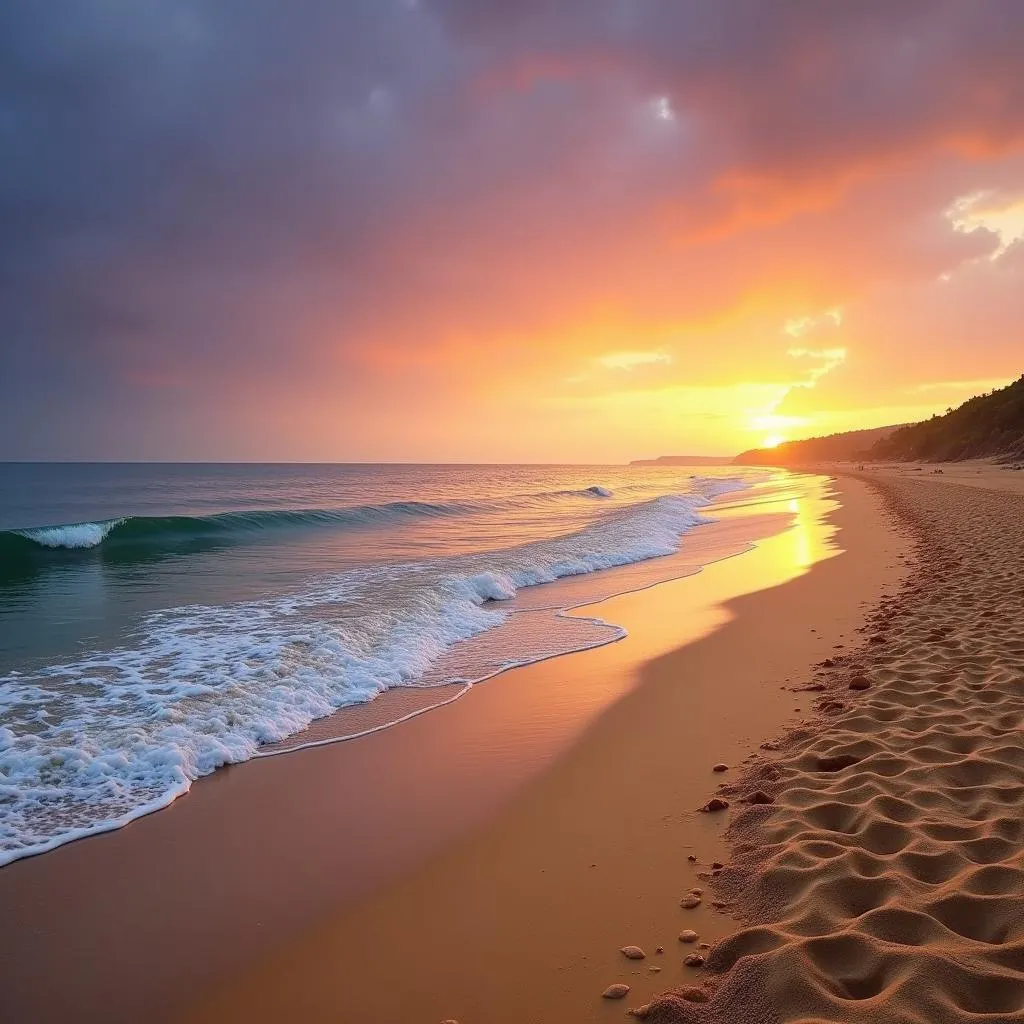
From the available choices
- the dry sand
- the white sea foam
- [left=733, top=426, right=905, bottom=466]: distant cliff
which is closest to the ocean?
the white sea foam

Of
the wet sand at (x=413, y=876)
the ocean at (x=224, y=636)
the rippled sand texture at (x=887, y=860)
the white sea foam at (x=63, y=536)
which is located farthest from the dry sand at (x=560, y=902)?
the white sea foam at (x=63, y=536)

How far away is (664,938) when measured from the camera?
2.99m

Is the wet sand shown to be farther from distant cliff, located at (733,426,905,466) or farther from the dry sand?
distant cliff, located at (733,426,905,466)

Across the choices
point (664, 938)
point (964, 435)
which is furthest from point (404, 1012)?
point (964, 435)

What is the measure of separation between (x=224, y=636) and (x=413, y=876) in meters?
6.48

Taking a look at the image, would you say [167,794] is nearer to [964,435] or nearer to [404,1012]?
[404,1012]

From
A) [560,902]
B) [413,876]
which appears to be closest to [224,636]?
[413,876]

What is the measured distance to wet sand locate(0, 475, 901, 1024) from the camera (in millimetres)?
2943

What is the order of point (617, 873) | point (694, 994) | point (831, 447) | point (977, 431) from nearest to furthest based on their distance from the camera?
point (694, 994)
point (617, 873)
point (977, 431)
point (831, 447)

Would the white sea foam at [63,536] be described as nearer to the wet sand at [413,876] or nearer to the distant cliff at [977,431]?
the wet sand at [413,876]

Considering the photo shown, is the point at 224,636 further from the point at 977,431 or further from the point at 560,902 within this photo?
the point at 977,431

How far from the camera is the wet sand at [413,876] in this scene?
9.66 feet

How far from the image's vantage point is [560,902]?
338 centimetres

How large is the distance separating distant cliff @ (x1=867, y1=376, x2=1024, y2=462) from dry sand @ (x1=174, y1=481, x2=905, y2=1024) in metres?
49.7
